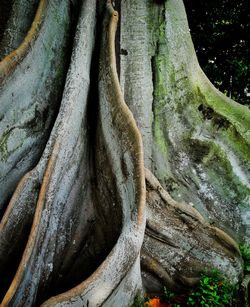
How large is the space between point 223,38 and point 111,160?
3.74 meters

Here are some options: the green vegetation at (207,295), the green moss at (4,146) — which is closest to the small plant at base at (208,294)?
the green vegetation at (207,295)

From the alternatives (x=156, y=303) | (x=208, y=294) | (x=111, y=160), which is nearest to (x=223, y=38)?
(x=111, y=160)

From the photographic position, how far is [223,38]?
5.50 m

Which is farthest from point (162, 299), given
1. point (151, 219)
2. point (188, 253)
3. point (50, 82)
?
point (50, 82)

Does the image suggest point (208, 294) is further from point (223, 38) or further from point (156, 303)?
point (223, 38)

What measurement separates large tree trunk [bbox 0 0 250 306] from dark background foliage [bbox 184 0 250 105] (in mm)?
2089

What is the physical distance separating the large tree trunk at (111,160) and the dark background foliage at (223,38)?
209cm

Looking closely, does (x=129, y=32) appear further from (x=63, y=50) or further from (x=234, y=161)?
(x=234, y=161)

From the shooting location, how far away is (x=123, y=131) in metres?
2.54

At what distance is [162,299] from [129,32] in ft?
7.77

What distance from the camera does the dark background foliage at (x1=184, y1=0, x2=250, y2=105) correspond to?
5.33 meters

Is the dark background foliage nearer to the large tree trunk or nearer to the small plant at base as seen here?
the large tree trunk

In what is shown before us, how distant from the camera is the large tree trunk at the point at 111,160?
234 cm

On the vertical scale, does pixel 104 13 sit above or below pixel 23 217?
above
